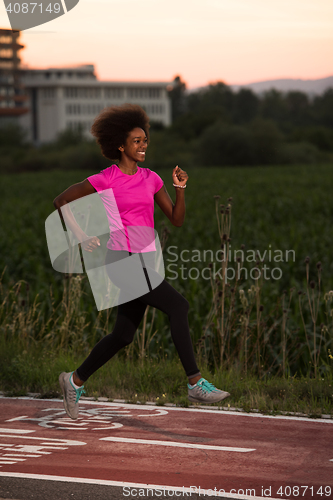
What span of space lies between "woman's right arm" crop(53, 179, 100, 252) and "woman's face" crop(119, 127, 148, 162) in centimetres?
36

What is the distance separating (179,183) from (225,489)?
2035 millimetres

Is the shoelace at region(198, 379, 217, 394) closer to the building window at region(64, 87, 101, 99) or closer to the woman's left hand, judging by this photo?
the woman's left hand

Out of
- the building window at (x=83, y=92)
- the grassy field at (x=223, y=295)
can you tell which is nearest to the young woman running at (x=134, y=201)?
the grassy field at (x=223, y=295)

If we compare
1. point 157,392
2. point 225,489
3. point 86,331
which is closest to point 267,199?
point 86,331

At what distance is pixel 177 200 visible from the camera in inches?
198

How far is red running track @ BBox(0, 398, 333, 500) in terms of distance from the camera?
4.20m

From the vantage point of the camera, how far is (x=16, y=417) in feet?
18.8

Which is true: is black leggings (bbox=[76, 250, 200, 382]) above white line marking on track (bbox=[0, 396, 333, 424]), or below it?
above

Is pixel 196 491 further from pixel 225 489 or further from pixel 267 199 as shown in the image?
pixel 267 199

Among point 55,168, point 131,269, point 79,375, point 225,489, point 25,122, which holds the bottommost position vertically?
point 225,489

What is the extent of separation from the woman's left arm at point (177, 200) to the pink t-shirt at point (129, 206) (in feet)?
0.28

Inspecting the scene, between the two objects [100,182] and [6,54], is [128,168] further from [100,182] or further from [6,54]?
[6,54]

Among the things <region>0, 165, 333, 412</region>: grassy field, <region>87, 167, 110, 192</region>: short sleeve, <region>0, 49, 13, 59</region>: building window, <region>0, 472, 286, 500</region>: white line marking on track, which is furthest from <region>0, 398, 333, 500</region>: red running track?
<region>0, 49, 13, 59</region>: building window

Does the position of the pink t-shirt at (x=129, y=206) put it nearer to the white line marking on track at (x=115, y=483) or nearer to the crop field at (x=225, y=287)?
the white line marking on track at (x=115, y=483)
